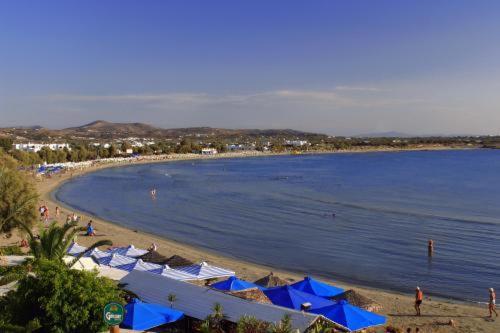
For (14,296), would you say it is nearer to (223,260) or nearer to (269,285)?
(269,285)

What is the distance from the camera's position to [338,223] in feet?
118

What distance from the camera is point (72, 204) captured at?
4706 cm

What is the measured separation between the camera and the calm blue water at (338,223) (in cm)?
2344

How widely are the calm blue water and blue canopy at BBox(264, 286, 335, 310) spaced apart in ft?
24.8

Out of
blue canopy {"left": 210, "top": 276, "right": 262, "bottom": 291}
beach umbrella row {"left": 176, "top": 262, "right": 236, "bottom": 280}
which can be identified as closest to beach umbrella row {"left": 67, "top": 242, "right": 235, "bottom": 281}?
beach umbrella row {"left": 176, "top": 262, "right": 236, "bottom": 280}

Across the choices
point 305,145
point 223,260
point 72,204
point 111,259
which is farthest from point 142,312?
point 305,145

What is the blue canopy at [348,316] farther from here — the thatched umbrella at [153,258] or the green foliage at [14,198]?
the green foliage at [14,198]

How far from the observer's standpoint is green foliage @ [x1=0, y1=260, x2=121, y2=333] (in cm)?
927

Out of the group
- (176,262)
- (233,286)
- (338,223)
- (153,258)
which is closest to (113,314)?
(233,286)

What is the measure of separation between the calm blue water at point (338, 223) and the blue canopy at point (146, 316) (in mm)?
11931

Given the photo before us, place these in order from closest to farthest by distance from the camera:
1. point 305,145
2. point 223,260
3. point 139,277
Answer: point 139,277
point 223,260
point 305,145

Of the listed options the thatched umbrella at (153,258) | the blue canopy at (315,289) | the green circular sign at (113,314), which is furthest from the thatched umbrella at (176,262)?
the green circular sign at (113,314)

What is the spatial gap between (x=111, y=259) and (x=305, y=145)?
17410cm

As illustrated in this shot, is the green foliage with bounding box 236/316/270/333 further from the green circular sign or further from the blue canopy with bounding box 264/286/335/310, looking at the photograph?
the blue canopy with bounding box 264/286/335/310
